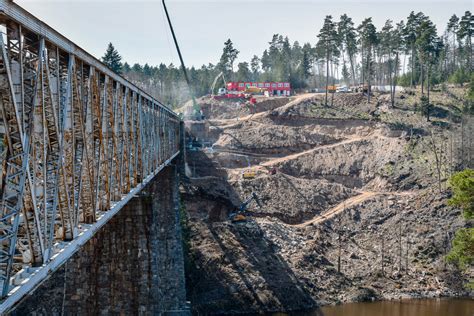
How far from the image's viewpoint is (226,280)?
48250 mm

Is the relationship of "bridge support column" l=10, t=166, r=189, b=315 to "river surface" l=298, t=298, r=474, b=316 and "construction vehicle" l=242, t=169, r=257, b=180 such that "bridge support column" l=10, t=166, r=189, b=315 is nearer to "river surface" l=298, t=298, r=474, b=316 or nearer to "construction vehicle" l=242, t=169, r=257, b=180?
"river surface" l=298, t=298, r=474, b=316

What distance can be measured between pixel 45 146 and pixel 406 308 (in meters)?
42.6

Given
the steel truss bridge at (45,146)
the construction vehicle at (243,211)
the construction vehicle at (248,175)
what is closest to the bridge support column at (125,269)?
the steel truss bridge at (45,146)

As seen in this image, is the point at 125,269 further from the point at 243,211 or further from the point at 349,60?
the point at 349,60

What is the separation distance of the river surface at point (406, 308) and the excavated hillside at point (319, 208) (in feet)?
3.31

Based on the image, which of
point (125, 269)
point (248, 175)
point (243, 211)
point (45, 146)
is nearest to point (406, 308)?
point (243, 211)

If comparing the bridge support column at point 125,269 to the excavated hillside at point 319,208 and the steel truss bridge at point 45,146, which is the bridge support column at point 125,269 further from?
the steel truss bridge at point 45,146

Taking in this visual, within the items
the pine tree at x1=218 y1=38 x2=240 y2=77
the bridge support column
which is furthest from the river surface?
the pine tree at x1=218 y1=38 x2=240 y2=77

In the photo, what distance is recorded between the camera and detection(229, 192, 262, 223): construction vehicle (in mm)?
57938

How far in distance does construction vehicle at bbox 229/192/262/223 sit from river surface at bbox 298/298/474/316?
536 inches

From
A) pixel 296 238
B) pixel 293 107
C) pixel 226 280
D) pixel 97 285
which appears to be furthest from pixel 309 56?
pixel 97 285

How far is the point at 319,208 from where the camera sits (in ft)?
208

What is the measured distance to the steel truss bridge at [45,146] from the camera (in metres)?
11.4

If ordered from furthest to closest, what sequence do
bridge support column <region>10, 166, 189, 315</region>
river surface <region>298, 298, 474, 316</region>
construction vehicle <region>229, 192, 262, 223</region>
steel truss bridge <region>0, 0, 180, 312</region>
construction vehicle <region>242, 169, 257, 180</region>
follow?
1. construction vehicle <region>242, 169, 257, 180</region>
2. construction vehicle <region>229, 192, 262, 223</region>
3. river surface <region>298, 298, 474, 316</region>
4. bridge support column <region>10, 166, 189, 315</region>
5. steel truss bridge <region>0, 0, 180, 312</region>
